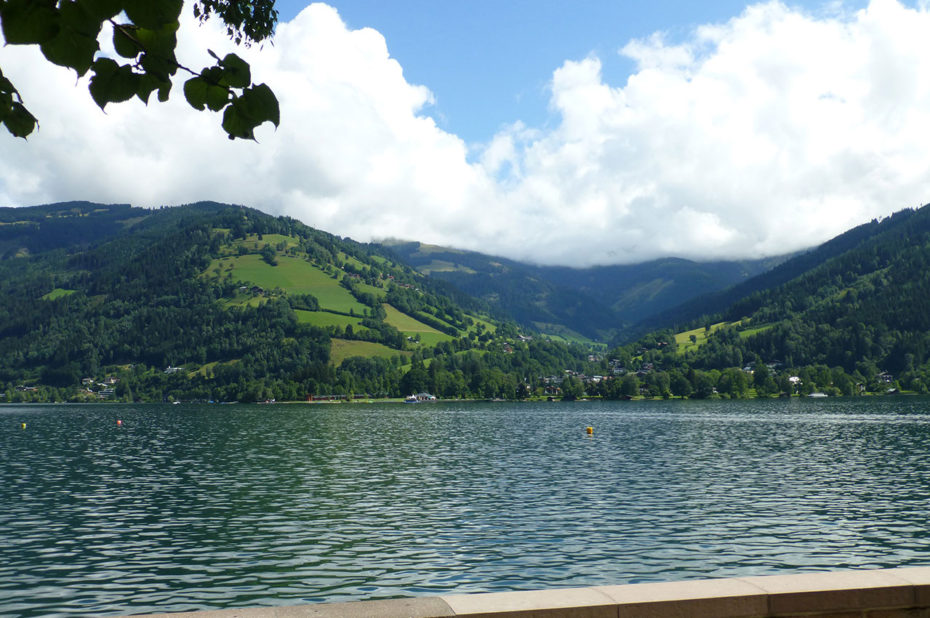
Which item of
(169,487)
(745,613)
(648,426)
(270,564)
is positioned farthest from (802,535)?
(648,426)

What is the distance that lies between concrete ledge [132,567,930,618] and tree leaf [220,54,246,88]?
786 centimetres

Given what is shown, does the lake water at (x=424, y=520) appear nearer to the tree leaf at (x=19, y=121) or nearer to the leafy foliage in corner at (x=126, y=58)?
the tree leaf at (x=19, y=121)

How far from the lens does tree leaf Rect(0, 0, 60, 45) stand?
4059 mm

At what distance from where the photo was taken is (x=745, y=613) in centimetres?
1059

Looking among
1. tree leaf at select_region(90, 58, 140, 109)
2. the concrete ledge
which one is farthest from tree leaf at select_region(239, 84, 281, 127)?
the concrete ledge

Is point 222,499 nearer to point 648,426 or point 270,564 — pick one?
point 270,564

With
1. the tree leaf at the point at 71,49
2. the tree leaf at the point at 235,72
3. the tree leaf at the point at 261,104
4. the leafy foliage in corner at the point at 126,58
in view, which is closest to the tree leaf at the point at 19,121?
the leafy foliage in corner at the point at 126,58

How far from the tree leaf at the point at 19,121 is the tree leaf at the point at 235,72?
7.06 feet

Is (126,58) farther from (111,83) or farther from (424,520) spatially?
(424,520)

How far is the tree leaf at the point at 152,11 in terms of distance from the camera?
162 inches

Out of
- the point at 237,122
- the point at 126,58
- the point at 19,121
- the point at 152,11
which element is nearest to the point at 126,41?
the point at 126,58

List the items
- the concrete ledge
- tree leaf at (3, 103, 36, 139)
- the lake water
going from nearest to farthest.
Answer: tree leaf at (3, 103, 36, 139) → the concrete ledge → the lake water

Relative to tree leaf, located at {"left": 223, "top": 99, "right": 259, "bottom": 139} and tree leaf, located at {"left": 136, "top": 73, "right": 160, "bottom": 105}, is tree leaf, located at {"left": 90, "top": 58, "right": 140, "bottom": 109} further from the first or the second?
tree leaf, located at {"left": 223, "top": 99, "right": 259, "bottom": 139}

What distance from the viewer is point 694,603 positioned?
1053 cm
